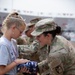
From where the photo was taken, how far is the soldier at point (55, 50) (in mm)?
1760

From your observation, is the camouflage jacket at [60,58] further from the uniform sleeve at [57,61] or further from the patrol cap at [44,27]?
the patrol cap at [44,27]

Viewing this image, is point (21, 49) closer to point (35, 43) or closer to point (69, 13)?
point (35, 43)

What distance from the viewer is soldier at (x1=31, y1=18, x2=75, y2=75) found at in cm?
176

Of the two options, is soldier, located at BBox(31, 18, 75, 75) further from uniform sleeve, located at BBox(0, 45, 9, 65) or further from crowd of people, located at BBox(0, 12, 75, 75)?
uniform sleeve, located at BBox(0, 45, 9, 65)

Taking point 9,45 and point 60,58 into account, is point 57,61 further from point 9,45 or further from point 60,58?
point 9,45

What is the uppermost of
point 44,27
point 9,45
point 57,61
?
point 44,27

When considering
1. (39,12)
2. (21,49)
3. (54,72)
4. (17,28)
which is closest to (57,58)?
(54,72)

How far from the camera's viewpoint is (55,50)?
70.0 inches

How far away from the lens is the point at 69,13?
422 centimetres

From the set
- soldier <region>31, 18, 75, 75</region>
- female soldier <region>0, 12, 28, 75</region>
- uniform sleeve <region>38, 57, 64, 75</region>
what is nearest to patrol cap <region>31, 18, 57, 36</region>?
soldier <region>31, 18, 75, 75</region>

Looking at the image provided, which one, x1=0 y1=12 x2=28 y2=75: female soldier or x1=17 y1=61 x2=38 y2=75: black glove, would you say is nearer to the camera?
x1=0 y1=12 x2=28 y2=75: female soldier

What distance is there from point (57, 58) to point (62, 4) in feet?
8.63

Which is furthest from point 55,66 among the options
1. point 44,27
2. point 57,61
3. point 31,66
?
point 44,27

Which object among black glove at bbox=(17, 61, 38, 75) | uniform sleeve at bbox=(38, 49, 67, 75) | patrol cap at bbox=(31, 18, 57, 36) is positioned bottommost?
black glove at bbox=(17, 61, 38, 75)
